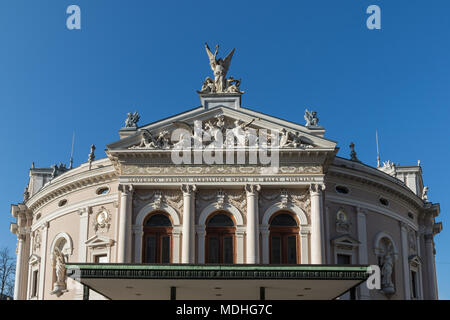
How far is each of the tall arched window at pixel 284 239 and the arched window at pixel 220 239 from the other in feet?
7.60

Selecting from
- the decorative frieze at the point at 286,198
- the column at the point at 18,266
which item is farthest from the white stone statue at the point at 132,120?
the column at the point at 18,266

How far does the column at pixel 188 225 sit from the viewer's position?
117 feet

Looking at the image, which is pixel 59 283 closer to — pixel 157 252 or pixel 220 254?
pixel 157 252

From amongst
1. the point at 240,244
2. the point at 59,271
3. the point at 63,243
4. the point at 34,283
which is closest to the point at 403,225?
the point at 240,244

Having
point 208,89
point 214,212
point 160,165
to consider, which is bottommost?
point 214,212

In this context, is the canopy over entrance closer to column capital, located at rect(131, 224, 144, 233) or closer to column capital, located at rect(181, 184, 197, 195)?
column capital, located at rect(131, 224, 144, 233)

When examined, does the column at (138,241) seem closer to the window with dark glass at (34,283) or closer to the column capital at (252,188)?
the column capital at (252,188)

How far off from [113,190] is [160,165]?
17.6ft

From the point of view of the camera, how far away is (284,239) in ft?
121

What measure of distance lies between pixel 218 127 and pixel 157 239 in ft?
24.2

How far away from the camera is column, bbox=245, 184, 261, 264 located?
3569 centimetres

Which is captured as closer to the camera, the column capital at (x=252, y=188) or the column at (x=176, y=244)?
the column at (x=176, y=244)

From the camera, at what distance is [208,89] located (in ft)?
130
